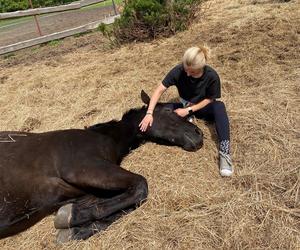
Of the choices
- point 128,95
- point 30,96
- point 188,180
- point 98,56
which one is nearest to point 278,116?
point 188,180

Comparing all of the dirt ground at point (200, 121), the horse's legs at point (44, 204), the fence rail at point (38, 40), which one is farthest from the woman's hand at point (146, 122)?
the fence rail at point (38, 40)

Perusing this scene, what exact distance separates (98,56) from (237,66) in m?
3.41

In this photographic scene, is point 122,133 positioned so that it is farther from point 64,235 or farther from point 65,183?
point 64,235

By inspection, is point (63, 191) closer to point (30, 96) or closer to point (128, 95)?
point (128, 95)

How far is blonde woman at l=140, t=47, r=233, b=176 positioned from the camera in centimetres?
424

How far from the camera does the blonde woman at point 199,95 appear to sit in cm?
424

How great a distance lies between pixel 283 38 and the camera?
7.11 m

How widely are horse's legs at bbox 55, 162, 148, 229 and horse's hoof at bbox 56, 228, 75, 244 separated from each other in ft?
0.14

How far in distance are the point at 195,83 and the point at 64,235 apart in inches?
86.7

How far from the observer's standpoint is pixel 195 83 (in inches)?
184

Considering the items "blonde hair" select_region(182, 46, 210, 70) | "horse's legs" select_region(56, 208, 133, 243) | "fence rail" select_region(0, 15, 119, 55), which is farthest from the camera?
"fence rail" select_region(0, 15, 119, 55)

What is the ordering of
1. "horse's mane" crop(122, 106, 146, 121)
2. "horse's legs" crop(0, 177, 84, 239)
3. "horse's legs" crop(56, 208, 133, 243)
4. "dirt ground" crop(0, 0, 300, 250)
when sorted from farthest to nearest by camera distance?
1. "horse's mane" crop(122, 106, 146, 121)
2. "horse's legs" crop(0, 177, 84, 239)
3. "horse's legs" crop(56, 208, 133, 243)
4. "dirt ground" crop(0, 0, 300, 250)

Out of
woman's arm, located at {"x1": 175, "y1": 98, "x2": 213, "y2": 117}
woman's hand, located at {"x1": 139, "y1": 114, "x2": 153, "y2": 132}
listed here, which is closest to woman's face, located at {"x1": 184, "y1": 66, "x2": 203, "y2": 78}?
woman's arm, located at {"x1": 175, "y1": 98, "x2": 213, "y2": 117}

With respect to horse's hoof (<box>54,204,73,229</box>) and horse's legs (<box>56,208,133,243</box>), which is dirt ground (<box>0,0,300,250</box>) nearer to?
horse's legs (<box>56,208,133,243</box>)
